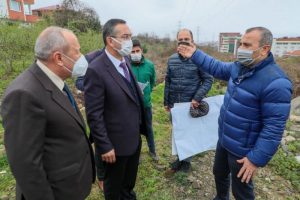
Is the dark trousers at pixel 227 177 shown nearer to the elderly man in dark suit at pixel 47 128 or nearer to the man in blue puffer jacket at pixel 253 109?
the man in blue puffer jacket at pixel 253 109

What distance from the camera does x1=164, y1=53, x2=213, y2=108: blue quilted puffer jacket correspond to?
3.16m

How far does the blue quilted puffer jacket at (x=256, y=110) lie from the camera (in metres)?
1.92

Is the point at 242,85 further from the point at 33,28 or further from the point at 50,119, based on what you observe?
the point at 33,28

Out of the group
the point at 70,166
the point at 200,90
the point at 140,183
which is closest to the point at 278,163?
the point at 200,90

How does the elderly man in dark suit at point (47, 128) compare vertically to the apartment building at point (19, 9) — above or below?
below

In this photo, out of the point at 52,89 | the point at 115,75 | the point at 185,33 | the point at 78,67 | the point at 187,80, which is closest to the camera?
the point at 52,89

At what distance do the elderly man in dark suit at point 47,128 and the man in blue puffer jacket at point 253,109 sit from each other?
131 cm

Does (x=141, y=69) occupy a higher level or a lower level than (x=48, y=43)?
lower

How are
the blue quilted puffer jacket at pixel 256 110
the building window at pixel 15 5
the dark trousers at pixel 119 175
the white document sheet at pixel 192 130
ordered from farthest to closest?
the building window at pixel 15 5 → the white document sheet at pixel 192 130 → the dark trousers at pixel 119 175 → the blue quilted puffer jacket at pixel 256 110

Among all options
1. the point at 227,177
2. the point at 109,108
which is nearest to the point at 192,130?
the point at 227,177

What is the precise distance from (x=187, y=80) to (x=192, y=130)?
28.2 inches

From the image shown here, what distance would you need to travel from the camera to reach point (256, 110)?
204cm

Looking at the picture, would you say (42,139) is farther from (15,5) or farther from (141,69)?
(15,5)

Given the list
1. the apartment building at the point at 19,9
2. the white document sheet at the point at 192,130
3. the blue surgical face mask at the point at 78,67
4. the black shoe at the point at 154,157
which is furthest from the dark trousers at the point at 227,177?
the apartment building at the point at 19,9
